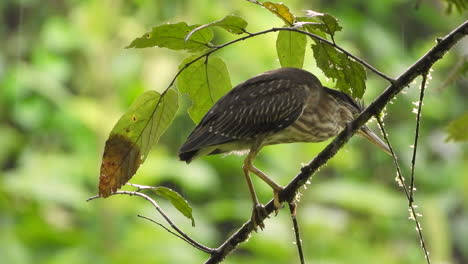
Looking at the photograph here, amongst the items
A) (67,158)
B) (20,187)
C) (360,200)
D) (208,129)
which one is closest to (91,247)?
(20,187)

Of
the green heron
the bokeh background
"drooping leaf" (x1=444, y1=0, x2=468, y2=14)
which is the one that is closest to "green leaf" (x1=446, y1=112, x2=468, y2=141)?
"drooping leaf" (x1=444, y1=0, x2=468, y2=14)

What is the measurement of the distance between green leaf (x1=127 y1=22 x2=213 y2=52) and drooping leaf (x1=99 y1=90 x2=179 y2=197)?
7cm

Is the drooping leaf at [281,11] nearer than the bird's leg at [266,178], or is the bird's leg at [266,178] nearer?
the drooping leaf at [281,11]

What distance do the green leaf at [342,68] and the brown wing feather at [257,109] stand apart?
1.21 ft

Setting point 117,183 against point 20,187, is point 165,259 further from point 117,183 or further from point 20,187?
point 117,183

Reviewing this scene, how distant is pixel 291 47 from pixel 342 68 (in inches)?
4.7

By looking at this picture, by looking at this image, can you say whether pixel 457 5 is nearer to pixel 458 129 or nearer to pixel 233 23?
pixel 458 129

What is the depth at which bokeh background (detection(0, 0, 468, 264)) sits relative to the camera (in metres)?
4.16

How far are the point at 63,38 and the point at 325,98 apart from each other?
171 inches

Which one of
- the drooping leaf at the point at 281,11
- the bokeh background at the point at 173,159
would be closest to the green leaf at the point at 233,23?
the drooping leaf at the point at 281,11

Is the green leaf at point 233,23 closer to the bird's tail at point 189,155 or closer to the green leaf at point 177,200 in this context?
the green leaf at point 177,200

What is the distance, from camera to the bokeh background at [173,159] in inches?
164

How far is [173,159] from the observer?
16.8 feet

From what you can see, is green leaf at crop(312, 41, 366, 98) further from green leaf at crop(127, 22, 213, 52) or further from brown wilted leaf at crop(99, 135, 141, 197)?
brown wilted leaf at crop(99, 135, 141, 197)
